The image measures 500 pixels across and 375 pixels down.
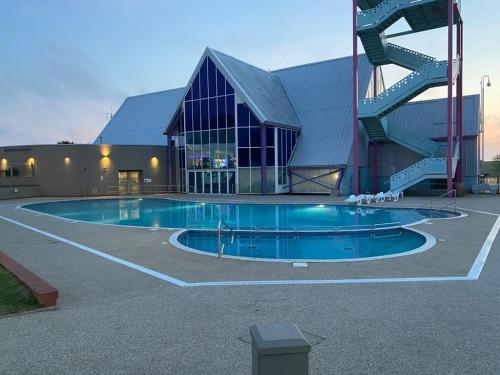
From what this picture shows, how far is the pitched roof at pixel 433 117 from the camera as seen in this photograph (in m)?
31.8

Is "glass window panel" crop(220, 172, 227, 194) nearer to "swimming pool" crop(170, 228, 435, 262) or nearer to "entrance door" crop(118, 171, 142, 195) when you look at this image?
"entrance door" crop(118, 171, 142, 195)

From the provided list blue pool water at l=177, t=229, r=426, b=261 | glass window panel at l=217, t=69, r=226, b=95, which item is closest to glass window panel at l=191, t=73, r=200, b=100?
glass window panel at l=217, t=69, r=226, b=95

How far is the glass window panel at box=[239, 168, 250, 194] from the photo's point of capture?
32844mm

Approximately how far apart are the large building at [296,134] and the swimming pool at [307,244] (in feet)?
51.9

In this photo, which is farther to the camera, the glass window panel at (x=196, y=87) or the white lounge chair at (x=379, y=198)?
the glass window panel at (x=196, y=87)

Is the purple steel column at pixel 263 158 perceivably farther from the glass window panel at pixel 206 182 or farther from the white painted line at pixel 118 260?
the white painted line at pixel 118 260

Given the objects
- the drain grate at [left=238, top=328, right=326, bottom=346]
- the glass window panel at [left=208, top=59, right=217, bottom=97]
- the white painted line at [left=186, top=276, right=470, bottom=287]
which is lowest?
the white painted line at [left=186, top=276, right=470, bottom=287]

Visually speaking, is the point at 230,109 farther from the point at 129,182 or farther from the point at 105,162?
the point at 105,162

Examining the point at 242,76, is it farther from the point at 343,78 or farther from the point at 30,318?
the point at 30,318

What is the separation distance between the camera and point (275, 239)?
14.2 m

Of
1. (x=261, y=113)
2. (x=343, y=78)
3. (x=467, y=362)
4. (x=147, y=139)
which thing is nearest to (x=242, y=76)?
(x=261, y=113)

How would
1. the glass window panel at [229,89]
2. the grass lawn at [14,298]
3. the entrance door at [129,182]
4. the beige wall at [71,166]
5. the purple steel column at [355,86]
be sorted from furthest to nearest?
the entrance door at [129,182] < the beige wall at [71,166] < the glass window panel at [229,89] < the purple steel column at [355,86] < the grass lawn at [14,298]

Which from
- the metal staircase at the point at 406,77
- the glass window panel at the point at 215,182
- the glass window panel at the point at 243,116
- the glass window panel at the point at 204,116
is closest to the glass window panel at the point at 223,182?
the glass window panel at the point at 215,182

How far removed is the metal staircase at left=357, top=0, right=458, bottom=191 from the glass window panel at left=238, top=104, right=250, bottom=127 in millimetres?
8962
